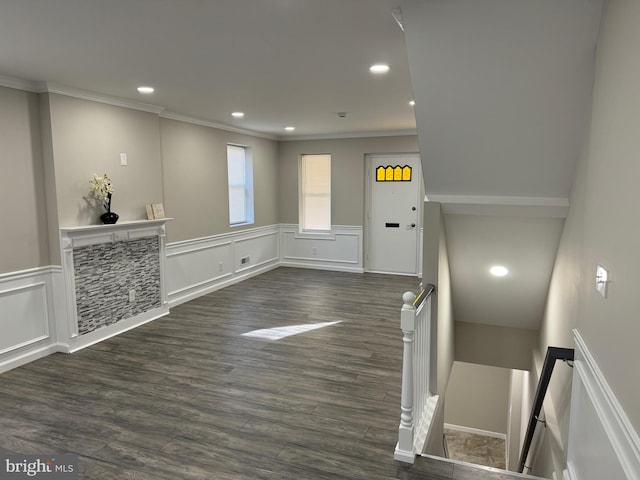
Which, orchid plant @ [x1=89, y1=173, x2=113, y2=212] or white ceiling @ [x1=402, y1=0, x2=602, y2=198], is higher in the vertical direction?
white ceiling @ [x1=402, y1=0, x2=602, y2=198]

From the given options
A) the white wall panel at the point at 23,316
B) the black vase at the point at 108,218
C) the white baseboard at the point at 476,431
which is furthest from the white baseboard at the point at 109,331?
the white baseboard at the point at 476,431

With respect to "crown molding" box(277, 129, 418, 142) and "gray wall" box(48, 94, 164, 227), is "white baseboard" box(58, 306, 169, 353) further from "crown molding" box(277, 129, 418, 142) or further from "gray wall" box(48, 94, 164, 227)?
"crown molding" box(277, 129, 418, 142)

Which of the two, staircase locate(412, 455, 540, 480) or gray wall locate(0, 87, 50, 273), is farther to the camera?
gray wall locate(0, 87, 50, 273)

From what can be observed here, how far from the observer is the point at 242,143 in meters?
6.84

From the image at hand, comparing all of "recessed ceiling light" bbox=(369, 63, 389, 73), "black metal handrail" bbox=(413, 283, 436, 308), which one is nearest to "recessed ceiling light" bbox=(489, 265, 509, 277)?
"black metal handrail" bbox=(413, 283, 436, 308)

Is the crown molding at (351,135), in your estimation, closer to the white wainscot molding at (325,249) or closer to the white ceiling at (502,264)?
the white wainscot molding at (325,249)

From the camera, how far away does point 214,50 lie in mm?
2824

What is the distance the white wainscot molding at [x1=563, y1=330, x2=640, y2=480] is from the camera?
4.33 feet

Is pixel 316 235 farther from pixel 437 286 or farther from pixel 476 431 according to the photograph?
pixel 437 286

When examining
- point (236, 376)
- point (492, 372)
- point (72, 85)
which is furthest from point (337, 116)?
point (492, 372)

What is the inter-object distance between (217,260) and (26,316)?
2.79 meters

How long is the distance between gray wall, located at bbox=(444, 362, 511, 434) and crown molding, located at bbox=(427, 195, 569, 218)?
419 cm

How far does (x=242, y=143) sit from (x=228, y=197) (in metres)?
0.93

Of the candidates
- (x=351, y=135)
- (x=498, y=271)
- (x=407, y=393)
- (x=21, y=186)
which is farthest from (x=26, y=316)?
(x=351, y=135)
